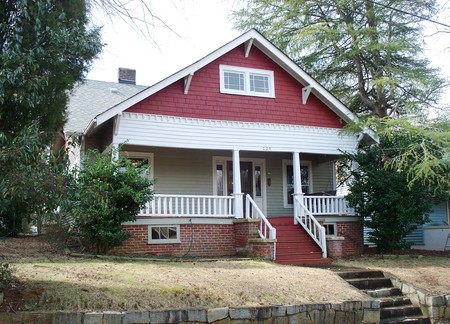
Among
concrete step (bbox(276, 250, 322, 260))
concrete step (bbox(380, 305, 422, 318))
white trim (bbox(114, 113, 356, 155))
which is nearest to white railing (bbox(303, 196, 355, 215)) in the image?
white trim (bbox(114, 113, 356, 155))

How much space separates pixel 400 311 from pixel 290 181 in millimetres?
8964

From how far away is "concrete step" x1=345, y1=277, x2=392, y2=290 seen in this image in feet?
Answer: 35.7

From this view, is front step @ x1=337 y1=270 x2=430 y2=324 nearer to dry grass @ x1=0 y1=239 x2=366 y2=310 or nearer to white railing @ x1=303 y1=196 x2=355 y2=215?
dry grass @ x1=0 y1=239 x2=366 y2=310

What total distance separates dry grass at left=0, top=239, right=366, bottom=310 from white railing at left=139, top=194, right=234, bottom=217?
2978 millimetres

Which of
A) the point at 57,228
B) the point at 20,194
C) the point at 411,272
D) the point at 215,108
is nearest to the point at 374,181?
the point at 411,272

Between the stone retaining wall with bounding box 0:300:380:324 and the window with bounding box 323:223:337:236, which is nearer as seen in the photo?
the stone retaining wall with bounding box 0:300:380:324

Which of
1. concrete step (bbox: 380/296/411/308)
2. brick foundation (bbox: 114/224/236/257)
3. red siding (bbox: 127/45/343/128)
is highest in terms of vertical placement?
red siding (bbox: 127/45/343/128)

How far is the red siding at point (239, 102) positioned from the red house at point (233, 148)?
0.03 meters

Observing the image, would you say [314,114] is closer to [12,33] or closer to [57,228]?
[57,228]

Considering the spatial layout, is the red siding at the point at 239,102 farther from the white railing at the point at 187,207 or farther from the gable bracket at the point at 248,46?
the white railing at the point at 187,207

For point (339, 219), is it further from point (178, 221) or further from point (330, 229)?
point (178, 221)

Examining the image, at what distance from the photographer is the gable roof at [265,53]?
13587 mm

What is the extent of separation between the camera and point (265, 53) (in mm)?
16391

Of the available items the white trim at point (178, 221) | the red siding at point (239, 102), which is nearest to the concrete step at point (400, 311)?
the white trim at point (178, 221)
